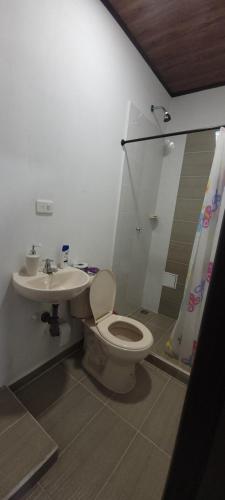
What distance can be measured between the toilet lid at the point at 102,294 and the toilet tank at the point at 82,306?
0.20 feet

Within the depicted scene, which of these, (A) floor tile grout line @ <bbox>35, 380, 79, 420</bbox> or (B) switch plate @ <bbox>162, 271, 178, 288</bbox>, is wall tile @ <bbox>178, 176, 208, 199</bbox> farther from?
(A) floor tile grout line @ <bbox>35, 380, 79, 420</bbox>

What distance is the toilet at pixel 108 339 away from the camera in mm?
1439

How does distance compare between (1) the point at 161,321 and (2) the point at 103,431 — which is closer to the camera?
(2) the point at 103,431

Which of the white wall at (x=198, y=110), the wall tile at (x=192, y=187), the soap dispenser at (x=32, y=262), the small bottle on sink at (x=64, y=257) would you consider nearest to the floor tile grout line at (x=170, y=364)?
the small bottle on sink at (x=64, y=257)

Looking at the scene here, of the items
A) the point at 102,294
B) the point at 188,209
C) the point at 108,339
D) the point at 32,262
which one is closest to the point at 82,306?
the point at 102,294

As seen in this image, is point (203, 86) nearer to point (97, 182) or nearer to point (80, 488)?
point (97, 182)

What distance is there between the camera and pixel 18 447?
1.09m

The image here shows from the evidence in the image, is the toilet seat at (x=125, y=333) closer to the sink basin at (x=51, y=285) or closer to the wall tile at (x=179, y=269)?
the sink basin at (x=51, y=285)

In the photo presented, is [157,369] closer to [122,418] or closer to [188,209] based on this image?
[122,418]

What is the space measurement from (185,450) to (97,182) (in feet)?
5.41

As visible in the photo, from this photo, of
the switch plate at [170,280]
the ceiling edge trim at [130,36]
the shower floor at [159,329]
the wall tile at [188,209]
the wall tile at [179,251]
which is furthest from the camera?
the switch plate at [170,280]

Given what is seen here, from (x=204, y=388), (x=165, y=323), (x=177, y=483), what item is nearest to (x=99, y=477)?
(x=177, y=483)

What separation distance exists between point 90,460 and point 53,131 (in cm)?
184

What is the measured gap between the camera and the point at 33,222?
4.44 ft
